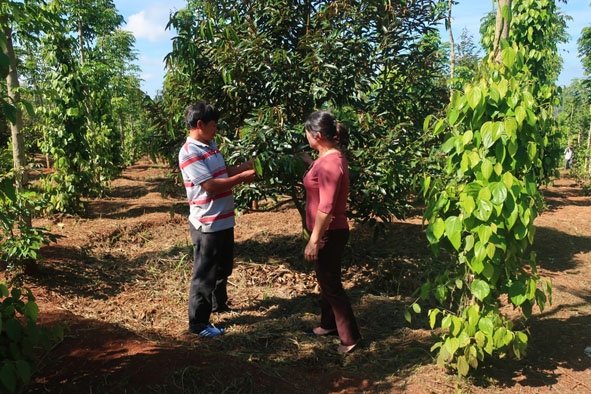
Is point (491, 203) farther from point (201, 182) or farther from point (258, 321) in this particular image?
point (258, 321)

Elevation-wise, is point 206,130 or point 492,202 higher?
point 206,130

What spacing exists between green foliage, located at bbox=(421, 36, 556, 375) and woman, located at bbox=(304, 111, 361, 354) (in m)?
0.61

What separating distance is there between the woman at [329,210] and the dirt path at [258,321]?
38 centimetres

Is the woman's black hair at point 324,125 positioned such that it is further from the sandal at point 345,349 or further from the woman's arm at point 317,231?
the sandal at point 345,349

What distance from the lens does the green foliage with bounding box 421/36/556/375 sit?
252 cm

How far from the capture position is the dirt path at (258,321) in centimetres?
274

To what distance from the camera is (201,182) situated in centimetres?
324

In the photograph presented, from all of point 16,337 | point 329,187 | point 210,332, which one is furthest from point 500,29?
point 16,337

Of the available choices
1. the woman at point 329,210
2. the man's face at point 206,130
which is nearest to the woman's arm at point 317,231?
the woman at point 329,210

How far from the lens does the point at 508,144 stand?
2562mm

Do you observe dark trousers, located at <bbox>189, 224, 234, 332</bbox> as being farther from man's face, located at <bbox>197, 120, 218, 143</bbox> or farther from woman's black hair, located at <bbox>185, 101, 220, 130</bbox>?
woman's black hair, located at <bbox>185, 101, 220, 130</bbox>

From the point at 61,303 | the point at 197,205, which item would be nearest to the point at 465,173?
the point at 197,205

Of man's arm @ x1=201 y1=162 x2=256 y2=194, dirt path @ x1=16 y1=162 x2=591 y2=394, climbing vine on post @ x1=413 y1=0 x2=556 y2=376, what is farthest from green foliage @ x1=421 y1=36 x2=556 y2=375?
man's arm @ x1=201 y1=162 x2=256 y2=194

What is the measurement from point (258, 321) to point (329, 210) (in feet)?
4.96
